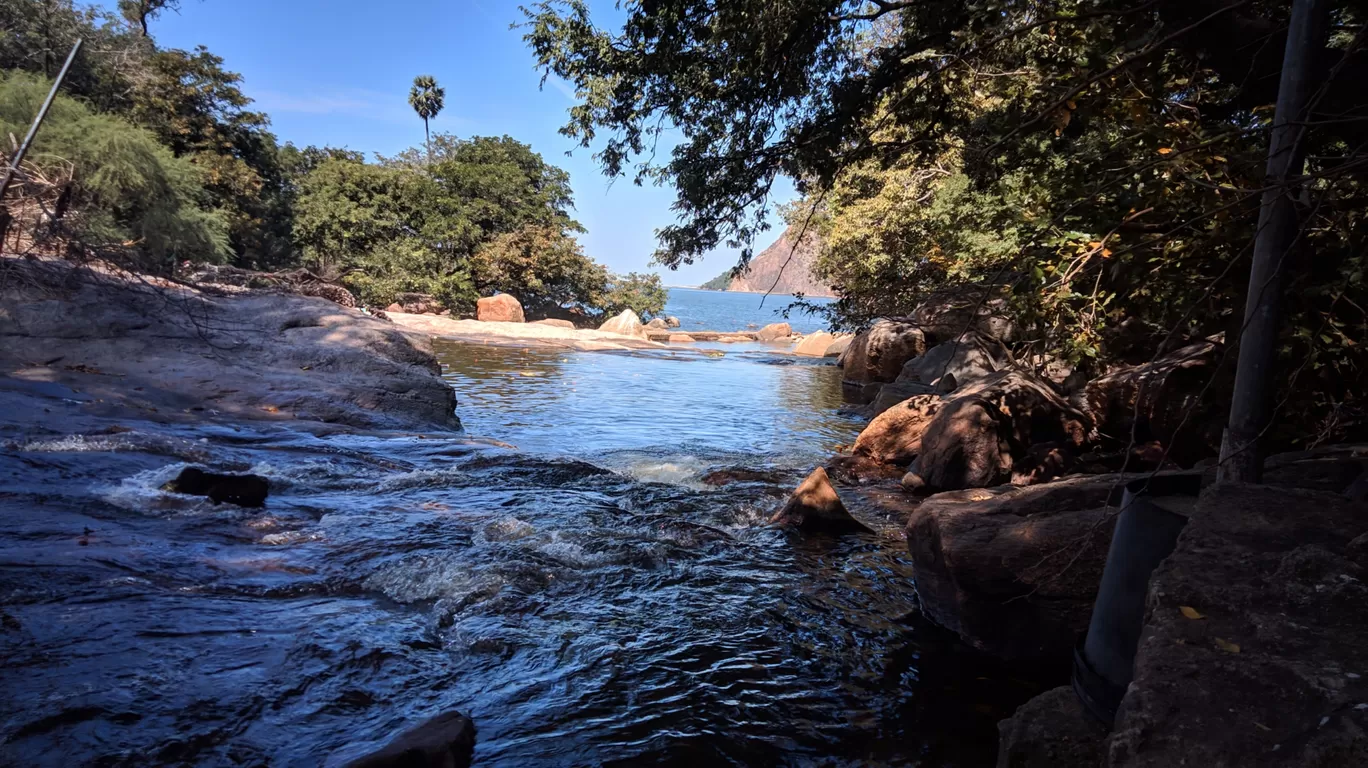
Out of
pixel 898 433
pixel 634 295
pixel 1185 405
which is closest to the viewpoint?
pixel 1185 405

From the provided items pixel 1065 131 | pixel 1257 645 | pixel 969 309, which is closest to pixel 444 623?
pixel 1257 645

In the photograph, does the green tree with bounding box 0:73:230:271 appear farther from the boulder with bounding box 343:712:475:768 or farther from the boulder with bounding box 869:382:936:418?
the boulder with bounding box 343:712:475:768

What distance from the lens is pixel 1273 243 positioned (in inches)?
120

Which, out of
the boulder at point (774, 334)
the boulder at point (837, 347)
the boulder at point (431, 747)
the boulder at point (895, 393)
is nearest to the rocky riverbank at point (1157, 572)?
the boulder at point (431, 747)

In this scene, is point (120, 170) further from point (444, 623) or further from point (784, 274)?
point (784, 274)

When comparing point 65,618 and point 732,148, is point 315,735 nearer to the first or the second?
point 65,618

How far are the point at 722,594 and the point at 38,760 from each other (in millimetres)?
4052

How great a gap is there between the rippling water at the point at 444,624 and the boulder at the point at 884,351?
13923 millimetres

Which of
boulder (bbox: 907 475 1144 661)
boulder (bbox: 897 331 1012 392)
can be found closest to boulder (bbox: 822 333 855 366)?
boulder (bbox: 897 331 1012 392)

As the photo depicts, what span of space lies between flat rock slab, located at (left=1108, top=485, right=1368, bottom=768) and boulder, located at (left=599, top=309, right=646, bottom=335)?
35.6m

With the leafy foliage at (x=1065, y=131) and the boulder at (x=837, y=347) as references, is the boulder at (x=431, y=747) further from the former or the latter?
the boulder at (x=837, y=347)

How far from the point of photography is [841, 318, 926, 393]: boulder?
21.8m

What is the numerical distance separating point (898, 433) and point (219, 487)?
347 inches

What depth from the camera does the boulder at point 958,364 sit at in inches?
520
